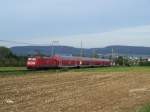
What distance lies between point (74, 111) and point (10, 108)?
250cm

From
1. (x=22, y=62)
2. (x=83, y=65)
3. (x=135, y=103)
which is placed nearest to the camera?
(x=135, y=103)


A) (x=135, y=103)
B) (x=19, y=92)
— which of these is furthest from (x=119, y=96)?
(x=19, y=92)

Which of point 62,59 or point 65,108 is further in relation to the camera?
point 62,59

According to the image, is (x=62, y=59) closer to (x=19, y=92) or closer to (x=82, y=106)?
(x=19, y=92)

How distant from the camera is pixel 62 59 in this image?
77188 millimetres

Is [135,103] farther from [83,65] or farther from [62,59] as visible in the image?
[83,65]

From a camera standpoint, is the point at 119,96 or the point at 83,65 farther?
the point at 83,65

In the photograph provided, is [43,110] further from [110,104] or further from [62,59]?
[62,59]

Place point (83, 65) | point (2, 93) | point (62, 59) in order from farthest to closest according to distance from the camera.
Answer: point (83, 65)
point (62, 59)
point (2, 93)

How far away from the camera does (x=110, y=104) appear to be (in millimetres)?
19578

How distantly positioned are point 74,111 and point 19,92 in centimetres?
710

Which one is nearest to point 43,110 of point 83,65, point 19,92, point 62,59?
point 19,92

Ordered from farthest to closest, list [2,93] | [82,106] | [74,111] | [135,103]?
[2,93] → [135,103] → [82,106] → [74,111]

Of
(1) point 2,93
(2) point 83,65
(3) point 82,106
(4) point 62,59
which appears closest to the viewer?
(3) point 82,106
